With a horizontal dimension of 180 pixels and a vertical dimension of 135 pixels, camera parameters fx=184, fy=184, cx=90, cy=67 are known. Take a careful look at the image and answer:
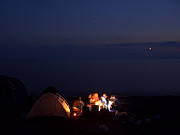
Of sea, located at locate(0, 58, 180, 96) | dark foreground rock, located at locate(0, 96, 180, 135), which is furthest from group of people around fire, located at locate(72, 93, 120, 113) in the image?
sea, located at locate(0, 58, 180, 96)

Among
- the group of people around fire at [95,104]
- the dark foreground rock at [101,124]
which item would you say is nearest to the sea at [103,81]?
the group of people around fire at [95,104]

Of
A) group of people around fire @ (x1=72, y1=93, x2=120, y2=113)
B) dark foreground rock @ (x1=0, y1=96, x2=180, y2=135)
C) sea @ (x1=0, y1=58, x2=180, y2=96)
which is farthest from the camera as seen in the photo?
sea @ (x1=0, y1=58, x2=180, y2=96)

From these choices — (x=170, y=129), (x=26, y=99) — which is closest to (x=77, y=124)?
(x=170, y=129)

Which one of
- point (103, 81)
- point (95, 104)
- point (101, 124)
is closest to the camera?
point (101, 124)

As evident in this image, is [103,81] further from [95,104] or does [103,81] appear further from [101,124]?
[101,124]

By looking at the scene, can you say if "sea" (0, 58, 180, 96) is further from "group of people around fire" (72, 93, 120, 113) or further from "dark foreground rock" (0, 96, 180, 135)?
"dark foreground rock" (0, 96, 180, 135)

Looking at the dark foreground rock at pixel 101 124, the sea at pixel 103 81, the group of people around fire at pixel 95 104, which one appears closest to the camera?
the dark foreground rock at pixel 101 124

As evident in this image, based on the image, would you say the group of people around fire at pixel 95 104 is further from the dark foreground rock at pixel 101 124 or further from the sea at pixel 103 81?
the sea at pixel 103 81

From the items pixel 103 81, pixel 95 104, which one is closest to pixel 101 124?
pixel 95 104

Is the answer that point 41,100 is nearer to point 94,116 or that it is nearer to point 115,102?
point 94,116

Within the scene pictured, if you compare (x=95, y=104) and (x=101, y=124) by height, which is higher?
(x=95, y=104)

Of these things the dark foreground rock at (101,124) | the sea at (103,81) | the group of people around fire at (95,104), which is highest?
the sea at (103,81)

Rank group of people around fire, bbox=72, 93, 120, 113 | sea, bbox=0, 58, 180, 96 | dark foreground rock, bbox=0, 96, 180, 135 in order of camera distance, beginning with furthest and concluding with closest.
→ sea, bbox=0, 58, 180, 96 < group of people around fire, bbox=72, 93, 120, 113 < dark foreground rock, bbox=0, 96, 180, 135

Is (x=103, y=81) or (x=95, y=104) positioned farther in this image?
(x=103, y=81)
